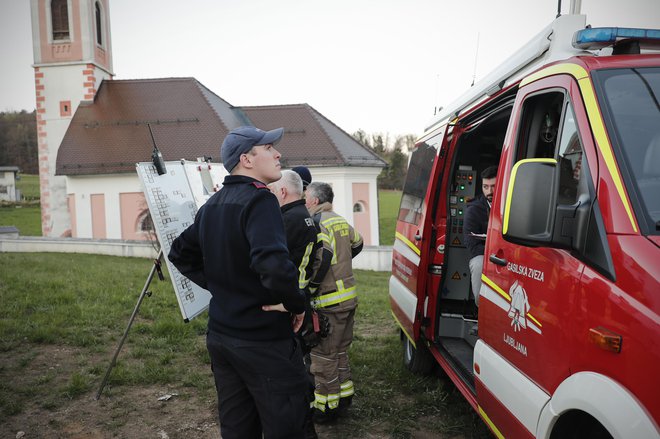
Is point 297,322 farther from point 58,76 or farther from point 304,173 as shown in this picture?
point 58,76

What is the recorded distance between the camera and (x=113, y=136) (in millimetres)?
31344

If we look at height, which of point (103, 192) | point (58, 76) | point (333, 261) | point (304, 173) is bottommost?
point (333, 261)

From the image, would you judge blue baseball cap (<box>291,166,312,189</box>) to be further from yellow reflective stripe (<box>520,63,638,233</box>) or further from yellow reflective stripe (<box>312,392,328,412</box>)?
yellow reflective stripe (<box>520,63,638,233</box>)

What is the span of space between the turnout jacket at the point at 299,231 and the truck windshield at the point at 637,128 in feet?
6.87

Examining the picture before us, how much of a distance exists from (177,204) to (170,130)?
28.6m

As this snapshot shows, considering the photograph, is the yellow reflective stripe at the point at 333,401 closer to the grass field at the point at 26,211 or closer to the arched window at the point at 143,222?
the arched window at the point at 143,222

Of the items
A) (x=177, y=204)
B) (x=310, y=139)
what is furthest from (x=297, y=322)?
(x=310, y=139)

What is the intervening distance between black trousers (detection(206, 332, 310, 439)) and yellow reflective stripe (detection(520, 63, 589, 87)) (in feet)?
6.27

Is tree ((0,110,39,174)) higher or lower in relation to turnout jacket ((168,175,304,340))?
higher

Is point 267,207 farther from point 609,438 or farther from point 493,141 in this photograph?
point 493,141

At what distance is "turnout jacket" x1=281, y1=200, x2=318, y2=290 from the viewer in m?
3.71

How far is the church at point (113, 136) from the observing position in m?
30.2

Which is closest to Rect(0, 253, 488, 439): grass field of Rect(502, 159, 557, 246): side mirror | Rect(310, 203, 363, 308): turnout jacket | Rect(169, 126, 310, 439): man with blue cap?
Rect(310, 203, 363, 308): turnout jacket

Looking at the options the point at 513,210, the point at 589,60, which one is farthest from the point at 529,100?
the point at 513,210
